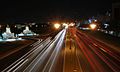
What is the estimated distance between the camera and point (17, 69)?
2828 centimetres

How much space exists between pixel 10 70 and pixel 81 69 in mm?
8003

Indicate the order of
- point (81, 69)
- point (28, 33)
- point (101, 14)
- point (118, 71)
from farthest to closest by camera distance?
point (101, 14) → point (28, 33) → point (81, 69) → point (118, 71)

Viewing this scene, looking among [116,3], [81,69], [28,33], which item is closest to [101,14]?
[116,3]

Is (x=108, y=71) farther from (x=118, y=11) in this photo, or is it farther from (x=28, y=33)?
(x=118, y=11)

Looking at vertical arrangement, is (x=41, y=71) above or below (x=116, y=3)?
below

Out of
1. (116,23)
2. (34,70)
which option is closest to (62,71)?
(34,70)

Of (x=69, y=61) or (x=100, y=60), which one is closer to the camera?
(x=69, y=61)

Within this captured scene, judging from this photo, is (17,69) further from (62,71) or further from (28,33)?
(28,33)

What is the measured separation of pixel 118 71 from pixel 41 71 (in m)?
8.35

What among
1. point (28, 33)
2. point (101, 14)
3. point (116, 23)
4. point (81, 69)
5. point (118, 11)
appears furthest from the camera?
point (101, 14)

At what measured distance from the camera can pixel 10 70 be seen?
27.3 m

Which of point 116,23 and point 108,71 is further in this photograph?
point 116,23

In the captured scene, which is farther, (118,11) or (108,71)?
(118,11)

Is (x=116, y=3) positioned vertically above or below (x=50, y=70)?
above
